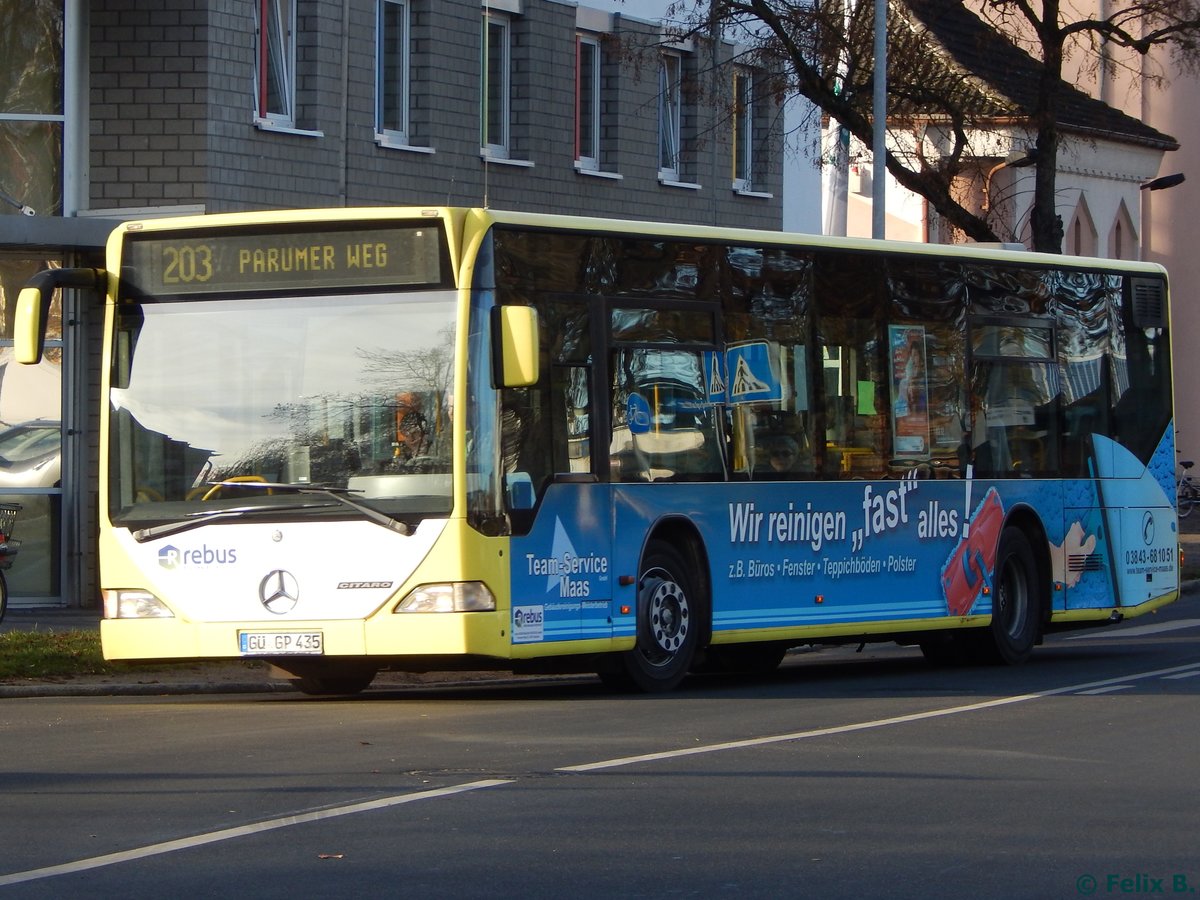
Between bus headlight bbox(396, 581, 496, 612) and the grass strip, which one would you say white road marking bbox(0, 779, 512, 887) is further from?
the grass strip

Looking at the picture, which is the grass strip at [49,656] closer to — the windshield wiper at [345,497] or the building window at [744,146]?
the windshield wiper at [345,497]

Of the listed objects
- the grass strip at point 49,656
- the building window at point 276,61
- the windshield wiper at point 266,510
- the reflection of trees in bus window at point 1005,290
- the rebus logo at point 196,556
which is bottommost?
the grass strip at point 49,656

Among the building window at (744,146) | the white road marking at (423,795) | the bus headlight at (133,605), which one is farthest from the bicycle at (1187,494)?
the bus headlight at (133,605)

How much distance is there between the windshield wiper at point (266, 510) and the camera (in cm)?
1321

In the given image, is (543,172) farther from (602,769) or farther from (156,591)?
(602,769)

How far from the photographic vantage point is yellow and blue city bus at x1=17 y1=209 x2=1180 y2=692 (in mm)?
13211

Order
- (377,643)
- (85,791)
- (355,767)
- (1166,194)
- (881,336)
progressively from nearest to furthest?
1. (85,791)
2. (355,767)
3. (377,643)
4. (881,336)
5. (1166,194)

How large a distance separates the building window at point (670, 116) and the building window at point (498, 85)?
321cm

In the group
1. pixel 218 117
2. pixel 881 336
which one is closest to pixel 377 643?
pixel 881 336

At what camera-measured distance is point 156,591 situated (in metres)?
13.6

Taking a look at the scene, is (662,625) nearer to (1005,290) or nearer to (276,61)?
(1005,290)

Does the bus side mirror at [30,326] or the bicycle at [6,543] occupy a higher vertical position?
the bus side mirror at [30,326]

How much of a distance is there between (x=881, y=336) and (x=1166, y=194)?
35.2m

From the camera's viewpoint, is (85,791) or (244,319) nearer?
(85,791)
